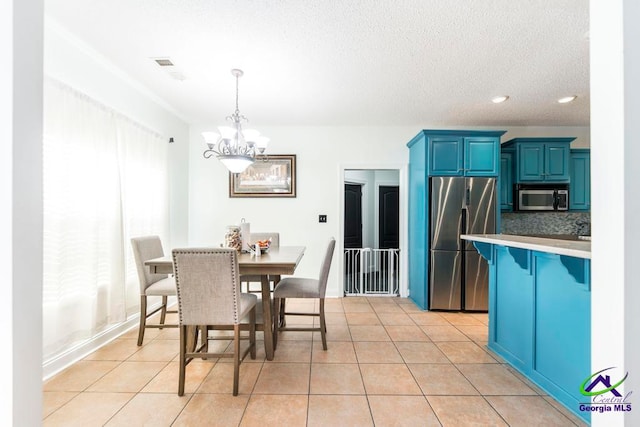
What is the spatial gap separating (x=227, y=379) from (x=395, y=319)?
1991mm

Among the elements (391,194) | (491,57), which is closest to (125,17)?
(491,57)

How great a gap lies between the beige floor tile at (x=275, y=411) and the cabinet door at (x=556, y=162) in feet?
13.6

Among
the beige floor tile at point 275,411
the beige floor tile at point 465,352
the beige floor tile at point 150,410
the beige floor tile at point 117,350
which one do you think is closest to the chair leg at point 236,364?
the beige floor tile at point 275,411

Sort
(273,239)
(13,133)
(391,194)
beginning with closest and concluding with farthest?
1. (13,133)
2. (273,239)
3. (391,194)

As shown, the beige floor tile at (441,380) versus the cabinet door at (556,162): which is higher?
the cabinet door at (556,162)

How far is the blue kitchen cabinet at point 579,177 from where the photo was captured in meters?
3.95

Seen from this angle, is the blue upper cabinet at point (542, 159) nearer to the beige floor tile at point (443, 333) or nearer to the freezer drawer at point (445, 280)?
the freezer drawer at point (445, 280)

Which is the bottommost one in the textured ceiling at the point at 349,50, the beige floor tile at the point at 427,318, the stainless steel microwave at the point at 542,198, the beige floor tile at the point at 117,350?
the beige floor tile at the point at 427,318

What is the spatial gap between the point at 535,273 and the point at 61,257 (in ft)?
11.2

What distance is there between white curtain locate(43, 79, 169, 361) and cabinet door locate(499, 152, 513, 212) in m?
4.47

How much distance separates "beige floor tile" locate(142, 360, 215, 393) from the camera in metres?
1.96

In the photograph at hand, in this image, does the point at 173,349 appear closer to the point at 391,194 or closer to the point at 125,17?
the point at 125,17

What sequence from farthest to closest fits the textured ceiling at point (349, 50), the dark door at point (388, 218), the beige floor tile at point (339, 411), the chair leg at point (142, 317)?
the dark door at point (388, 218), the chair leg at point (142, 317), the textured ceiling at point (349, 50), the beige floor tile at point (339, 411)

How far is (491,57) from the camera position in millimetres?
2416
